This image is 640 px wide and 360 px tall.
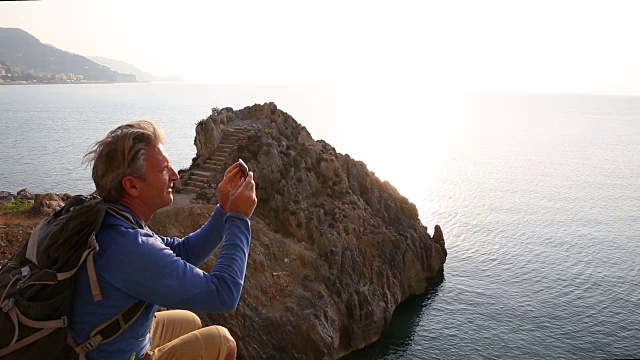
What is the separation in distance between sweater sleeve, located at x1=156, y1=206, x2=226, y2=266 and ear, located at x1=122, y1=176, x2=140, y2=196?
1025 mm

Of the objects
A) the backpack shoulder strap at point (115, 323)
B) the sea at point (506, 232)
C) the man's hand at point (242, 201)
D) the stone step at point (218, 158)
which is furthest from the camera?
the stone step at point (218, 158)

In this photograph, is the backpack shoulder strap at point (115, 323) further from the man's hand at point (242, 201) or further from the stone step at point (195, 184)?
the stone step at point (195, 184)

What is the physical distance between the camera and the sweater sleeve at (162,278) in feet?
11.6

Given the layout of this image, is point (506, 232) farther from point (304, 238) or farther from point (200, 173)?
point (200, 173)

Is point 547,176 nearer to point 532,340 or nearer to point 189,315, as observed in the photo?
point 532,340

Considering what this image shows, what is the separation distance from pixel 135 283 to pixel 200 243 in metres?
1.36

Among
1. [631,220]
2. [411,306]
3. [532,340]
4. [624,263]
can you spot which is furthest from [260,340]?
[631,220]

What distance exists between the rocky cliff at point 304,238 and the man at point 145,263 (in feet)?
101

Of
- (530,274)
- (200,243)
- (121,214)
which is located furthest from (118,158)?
(530,274)

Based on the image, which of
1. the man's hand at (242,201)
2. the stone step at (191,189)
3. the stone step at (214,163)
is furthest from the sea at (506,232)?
the man's hand at (242,201)

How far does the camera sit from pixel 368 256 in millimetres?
48062

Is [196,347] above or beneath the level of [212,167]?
above

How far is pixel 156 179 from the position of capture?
3973mm

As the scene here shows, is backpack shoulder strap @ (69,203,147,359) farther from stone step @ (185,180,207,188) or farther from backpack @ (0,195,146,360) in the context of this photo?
Result: stone step @ (185,180,207,188)
